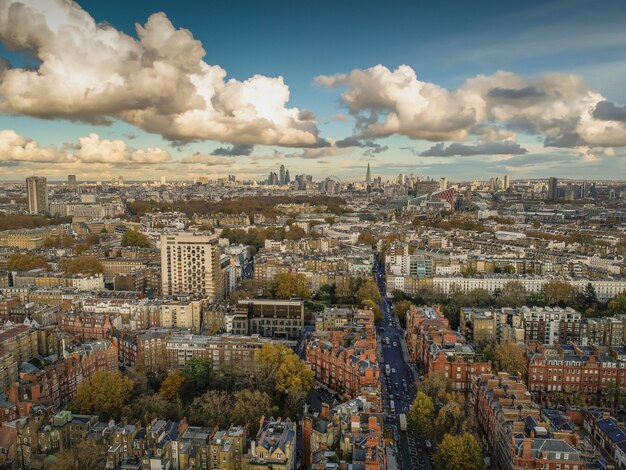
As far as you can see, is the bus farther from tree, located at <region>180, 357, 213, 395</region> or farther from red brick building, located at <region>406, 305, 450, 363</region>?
tree, located at <region>180, 357, 213, 395</region>

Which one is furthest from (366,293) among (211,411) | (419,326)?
(211,411)

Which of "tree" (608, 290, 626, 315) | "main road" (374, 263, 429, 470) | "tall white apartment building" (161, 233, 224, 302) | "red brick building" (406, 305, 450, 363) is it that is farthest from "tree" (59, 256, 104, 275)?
"tree" (608, 290, 626, 315)

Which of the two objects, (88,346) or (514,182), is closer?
(88,346)

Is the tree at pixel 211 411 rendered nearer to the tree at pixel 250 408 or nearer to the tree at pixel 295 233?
the tree at pixel 250 408

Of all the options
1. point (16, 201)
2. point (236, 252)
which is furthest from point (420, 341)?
point (16, 201)

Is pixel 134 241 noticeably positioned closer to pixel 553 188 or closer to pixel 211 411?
pixel 211 411

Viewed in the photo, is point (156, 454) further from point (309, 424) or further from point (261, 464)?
point (309, 424)
